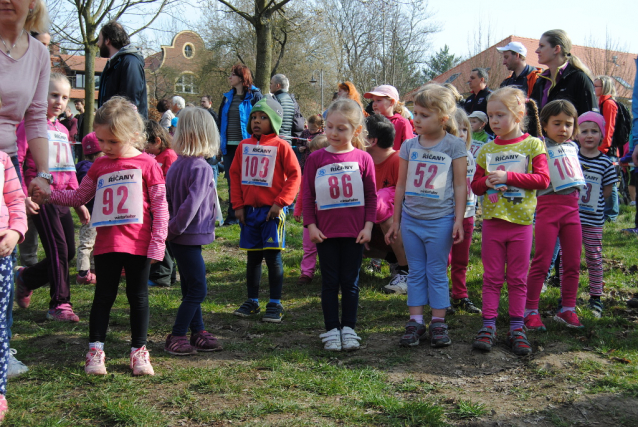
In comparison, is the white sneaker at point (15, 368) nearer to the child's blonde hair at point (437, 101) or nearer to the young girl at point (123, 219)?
the young girl at point (123, 219)

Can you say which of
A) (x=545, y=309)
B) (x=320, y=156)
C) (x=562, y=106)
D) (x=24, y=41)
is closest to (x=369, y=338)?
(x=320, y=156)

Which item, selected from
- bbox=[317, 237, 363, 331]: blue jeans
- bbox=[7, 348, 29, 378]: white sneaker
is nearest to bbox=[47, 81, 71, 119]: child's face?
bbox=[7, 348, 29, 378]: white sneaker

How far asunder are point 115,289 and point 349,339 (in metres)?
1.70

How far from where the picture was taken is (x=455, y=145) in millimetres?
4195

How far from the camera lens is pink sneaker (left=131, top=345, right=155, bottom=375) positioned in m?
3.57

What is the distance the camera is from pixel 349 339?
4.18 meters

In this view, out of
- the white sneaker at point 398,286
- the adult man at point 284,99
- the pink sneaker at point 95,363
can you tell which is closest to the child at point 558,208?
the white sneaker at point 398,286

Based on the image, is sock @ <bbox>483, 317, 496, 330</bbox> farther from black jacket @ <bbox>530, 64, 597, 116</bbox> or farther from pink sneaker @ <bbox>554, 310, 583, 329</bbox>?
black jacket @ <bbox>530, 64, 597, 116</bbox>

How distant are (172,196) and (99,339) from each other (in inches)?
44.5

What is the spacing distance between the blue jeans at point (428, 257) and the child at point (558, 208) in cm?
84

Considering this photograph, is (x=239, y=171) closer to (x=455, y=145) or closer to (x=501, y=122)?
(x=455, y=145)

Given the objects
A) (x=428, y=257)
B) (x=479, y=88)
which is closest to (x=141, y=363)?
(x=428, y=257)

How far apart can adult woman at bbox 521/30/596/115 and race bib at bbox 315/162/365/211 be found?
259cm

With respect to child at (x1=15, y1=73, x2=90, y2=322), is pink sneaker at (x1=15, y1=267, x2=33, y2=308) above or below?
below
